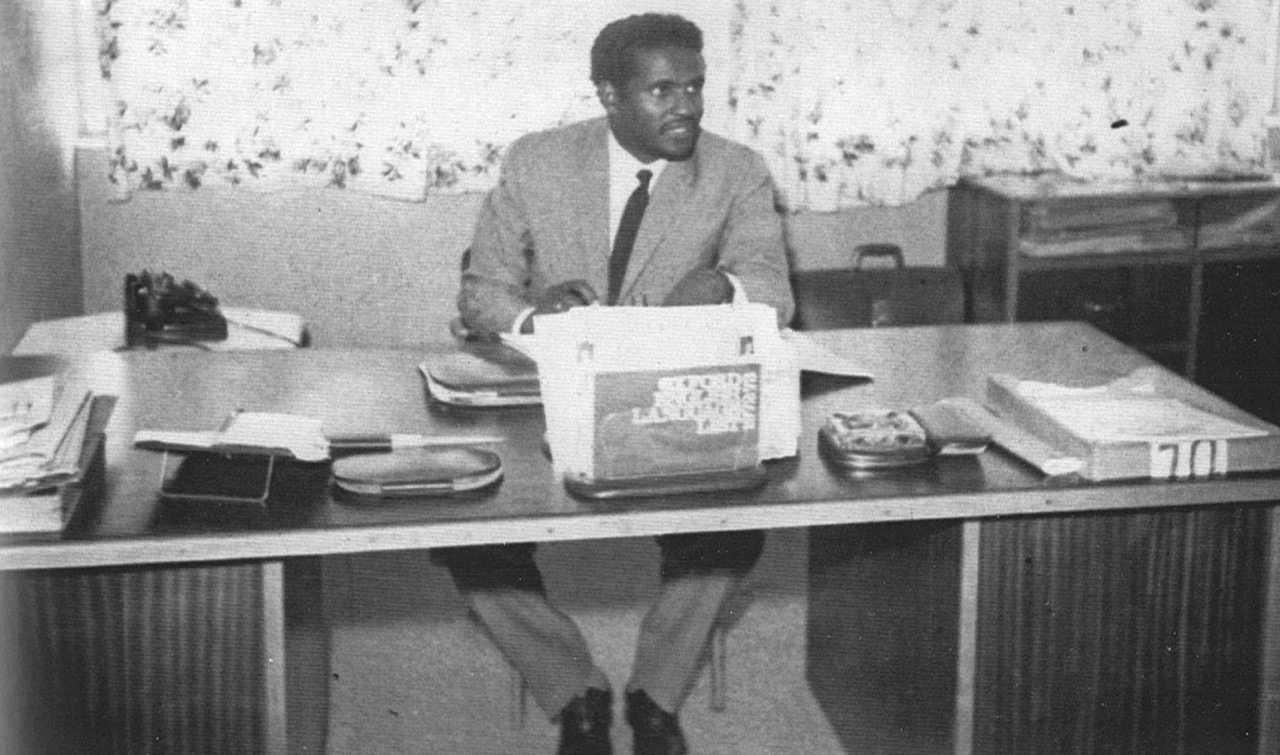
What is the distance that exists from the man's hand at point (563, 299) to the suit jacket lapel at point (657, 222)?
26cm

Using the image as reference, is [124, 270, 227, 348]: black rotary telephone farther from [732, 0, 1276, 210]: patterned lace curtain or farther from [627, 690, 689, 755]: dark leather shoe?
[732, 0, 1276, 210]: patterned lace curtain

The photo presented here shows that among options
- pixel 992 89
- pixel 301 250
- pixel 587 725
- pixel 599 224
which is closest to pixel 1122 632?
pixel 587 725

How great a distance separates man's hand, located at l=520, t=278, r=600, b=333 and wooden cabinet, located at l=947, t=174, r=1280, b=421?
5.80ft

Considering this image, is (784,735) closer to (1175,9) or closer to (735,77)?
(735,77)

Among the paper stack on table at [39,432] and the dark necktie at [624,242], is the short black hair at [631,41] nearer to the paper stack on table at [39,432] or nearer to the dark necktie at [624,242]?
the dark necktie at [624,242]

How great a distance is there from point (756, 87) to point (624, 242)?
133 centimetres

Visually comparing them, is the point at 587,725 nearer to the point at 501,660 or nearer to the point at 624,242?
the point at 501,660

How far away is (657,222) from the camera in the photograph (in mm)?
2883

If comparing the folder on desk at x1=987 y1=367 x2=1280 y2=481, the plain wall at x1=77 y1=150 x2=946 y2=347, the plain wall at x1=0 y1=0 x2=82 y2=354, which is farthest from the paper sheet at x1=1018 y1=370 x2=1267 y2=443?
the plain wall at x1=77 y1=150 x2=946 y2=347

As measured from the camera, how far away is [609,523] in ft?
5.72

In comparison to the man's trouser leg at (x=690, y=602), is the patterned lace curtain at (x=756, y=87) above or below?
above

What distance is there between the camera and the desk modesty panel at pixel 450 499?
1.68 metres

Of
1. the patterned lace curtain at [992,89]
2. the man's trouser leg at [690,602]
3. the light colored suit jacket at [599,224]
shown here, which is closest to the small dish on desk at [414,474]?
the man's trouser leg at [690,602]

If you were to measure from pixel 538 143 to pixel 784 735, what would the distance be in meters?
1.21
